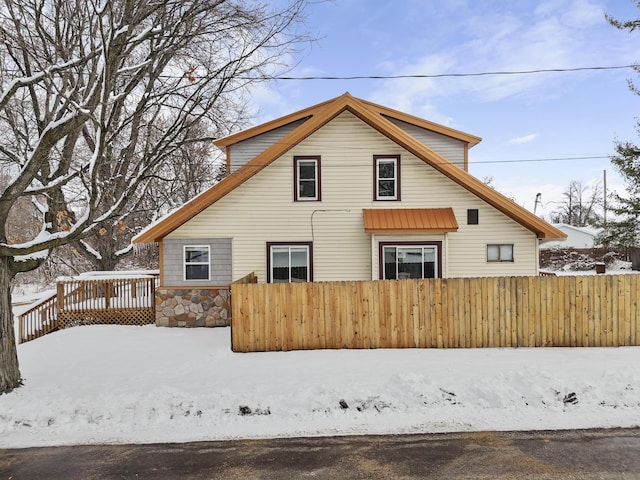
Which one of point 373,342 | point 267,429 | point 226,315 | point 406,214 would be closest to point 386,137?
point 406,214

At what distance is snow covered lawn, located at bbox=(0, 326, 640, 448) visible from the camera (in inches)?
237

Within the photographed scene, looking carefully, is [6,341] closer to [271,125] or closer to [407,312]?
[407,312]

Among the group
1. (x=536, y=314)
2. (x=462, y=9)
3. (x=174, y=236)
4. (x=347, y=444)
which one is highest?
(x=462, y=9)

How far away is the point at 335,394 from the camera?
674 cm

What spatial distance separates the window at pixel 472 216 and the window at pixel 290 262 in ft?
17.3

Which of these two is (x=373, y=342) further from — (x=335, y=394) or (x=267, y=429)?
(x=267, y=429)

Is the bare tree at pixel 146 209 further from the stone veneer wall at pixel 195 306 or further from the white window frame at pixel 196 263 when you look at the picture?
the stone veneer wall at pixel 195 306

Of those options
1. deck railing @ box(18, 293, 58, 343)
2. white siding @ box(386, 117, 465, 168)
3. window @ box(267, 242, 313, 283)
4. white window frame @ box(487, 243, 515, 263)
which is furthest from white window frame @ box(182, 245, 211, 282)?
white window frame @ box(487, 243, 515, 263)

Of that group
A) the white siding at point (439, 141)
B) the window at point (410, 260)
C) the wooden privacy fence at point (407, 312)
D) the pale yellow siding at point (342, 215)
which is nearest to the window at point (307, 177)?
the pale yellow siding at point (342, 215)

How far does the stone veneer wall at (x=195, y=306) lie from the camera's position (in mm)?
13062

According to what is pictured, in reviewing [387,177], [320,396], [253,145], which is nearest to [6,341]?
[320,396]

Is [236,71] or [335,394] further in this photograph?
[236,71]

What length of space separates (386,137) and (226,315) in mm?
7818

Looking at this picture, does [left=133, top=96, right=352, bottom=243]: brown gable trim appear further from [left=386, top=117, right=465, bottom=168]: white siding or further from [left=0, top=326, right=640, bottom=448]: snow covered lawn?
[left=0, top=326, right=640, bottom=448]: snow covered lawn
